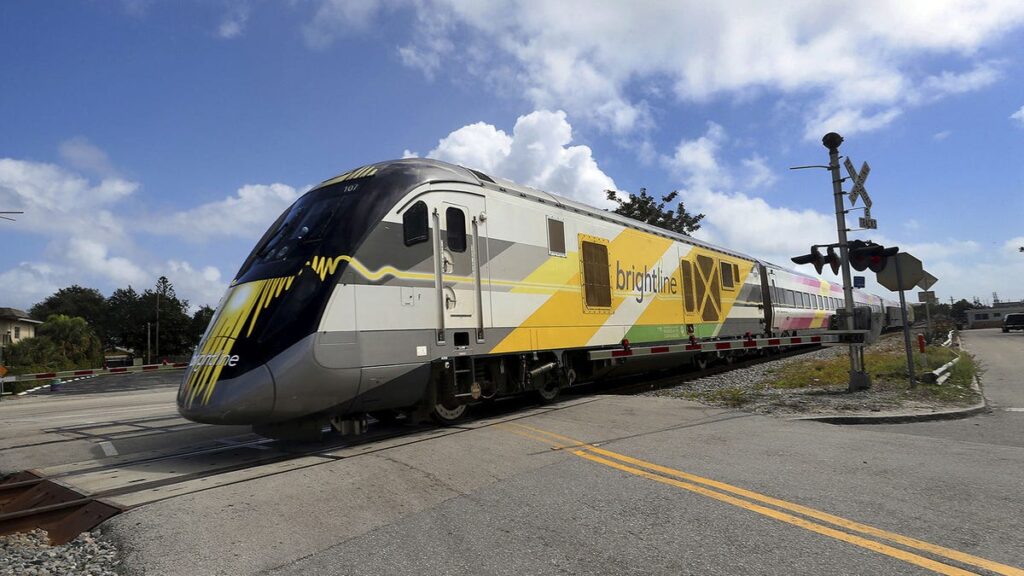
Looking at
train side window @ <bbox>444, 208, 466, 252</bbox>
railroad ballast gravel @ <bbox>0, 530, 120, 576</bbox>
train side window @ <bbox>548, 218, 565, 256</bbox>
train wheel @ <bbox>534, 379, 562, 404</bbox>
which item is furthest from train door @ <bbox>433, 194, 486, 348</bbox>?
railroad ballast gravel @ <bbox>0, 530, 120, 576</bbox>

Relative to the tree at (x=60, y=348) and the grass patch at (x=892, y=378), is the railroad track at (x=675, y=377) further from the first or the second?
the tree at (x=60, y=348)

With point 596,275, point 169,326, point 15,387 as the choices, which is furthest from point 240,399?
point 169,326

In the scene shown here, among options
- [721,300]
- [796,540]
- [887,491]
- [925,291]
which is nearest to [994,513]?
[887,491]

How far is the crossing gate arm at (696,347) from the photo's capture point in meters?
10.5

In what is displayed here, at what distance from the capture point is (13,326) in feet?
168

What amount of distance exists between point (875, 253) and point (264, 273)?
1034cm

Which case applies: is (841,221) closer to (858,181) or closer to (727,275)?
(858,181)

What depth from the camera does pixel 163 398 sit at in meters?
16.7

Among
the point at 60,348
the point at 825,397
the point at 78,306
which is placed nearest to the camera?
the point at 825,397

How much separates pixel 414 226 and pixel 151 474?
12.8ft

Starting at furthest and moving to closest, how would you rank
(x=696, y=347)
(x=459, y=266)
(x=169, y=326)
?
(x=169, y=326)
(x=696, y=347)
(x=459, y=266)

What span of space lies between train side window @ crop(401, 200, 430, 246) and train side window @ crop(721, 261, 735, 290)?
11050 mm

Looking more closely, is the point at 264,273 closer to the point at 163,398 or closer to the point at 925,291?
the point at 163,398

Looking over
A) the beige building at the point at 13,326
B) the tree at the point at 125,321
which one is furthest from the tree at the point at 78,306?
the beige building at the point at 13,326
